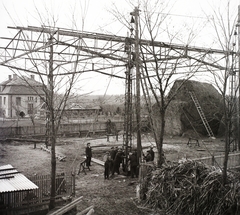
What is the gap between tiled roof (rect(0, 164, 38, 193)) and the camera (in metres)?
8.27

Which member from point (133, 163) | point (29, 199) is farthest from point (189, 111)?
point (29, 199)

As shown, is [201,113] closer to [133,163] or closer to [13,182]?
[133,163]

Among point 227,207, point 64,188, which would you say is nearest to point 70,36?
point 64,188

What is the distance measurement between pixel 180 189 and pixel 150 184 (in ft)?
5.97

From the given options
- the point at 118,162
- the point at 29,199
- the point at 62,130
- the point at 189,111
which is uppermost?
the point at 189,111

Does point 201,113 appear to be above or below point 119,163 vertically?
above

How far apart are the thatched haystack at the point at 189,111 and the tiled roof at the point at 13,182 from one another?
68.4ft

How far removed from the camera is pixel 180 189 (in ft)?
30.8

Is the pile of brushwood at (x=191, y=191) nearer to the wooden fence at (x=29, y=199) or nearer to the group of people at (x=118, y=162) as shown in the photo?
the wooden fence at (x=29, y=199)

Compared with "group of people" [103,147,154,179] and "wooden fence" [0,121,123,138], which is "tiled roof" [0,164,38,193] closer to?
"group of people" [103,147,154,179]

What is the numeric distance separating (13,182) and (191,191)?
5800 millimetres

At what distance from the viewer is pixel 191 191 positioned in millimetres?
8992

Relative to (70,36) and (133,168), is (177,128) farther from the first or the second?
(70,36)

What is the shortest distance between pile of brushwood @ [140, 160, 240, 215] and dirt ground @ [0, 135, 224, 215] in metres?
0.76
